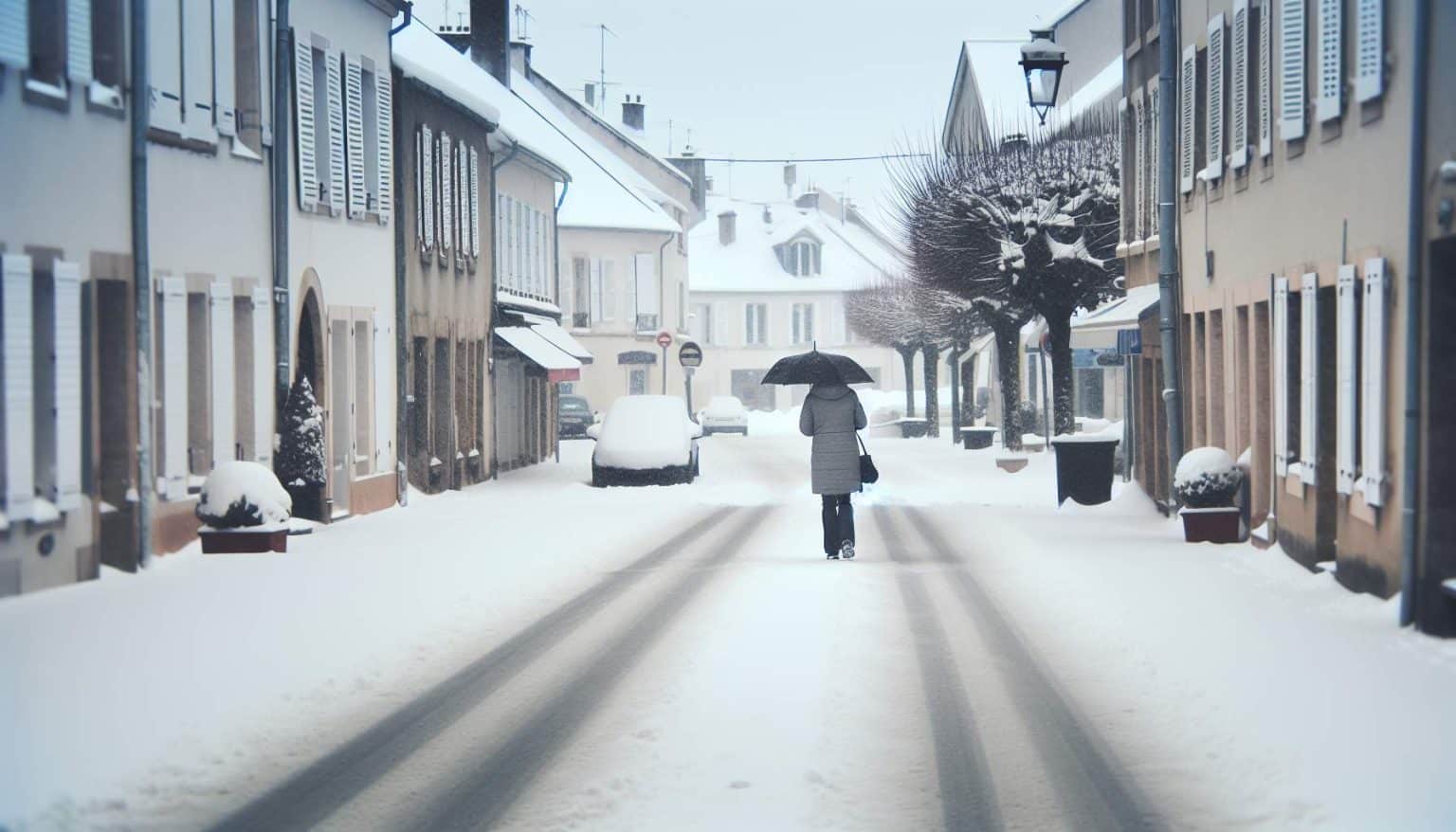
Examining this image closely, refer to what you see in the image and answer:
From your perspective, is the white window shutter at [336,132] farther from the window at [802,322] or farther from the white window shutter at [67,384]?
the window at [802,322]

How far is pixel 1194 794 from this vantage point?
24.1 feet

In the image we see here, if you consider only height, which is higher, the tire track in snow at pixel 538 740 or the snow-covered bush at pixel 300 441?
the snow-covered bush at pixel 300 441

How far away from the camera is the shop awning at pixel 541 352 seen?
34906 mm

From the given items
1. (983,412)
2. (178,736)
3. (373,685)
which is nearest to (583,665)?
(373,685)

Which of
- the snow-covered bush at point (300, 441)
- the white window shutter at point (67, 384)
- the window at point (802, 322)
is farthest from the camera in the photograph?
the window at point (802, 322)

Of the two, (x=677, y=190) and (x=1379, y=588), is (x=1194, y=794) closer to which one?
(x=1379, y=588)

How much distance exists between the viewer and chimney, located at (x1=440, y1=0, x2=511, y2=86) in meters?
49.8

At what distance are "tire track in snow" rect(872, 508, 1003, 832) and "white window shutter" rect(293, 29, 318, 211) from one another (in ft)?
35.5

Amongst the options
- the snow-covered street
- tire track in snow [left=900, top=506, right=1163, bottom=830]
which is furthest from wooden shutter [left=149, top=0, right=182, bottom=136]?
tire track in snow [left=900, top=506, right=1163, bottom=830]

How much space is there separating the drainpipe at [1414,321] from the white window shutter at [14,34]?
950cm

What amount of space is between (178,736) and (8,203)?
6.66 m

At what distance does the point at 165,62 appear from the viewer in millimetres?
17422

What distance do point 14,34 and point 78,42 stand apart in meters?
1.05

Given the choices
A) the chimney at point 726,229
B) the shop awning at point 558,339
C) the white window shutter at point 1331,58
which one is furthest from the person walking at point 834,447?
the chimney at point 726,229
